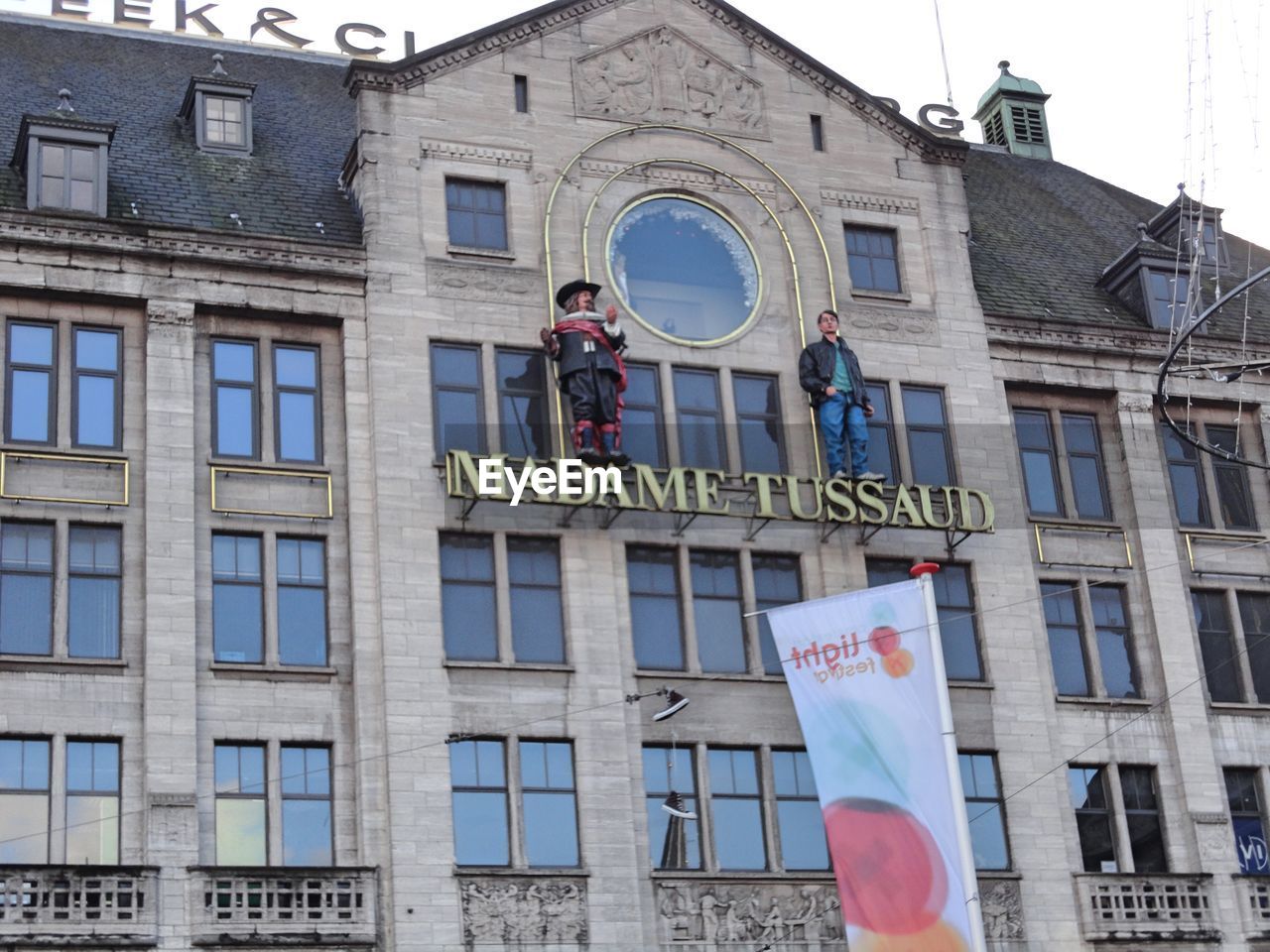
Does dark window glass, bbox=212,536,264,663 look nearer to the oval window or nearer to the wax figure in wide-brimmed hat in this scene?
the wax figure in wide-brimmed hat

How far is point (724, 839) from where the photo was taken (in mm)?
43469

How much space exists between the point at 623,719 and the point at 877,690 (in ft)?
18.3

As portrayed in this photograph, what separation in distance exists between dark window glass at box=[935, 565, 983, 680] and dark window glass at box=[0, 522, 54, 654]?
17175mm

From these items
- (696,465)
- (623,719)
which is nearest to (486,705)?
(623,719)

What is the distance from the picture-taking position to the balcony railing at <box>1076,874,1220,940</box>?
45.2 m

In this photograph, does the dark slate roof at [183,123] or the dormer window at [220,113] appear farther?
the dormer window at [220,113]

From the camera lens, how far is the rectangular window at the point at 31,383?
42625 millimetres

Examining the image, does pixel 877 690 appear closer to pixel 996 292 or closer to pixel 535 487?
pixel 535 487

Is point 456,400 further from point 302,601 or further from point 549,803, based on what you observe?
point 549,803

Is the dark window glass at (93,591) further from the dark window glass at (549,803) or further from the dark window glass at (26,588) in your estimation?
the dark window glass at (549,803)

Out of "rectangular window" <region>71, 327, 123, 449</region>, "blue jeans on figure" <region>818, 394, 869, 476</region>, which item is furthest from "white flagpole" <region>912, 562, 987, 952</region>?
"rectangular window" <region>71, 327, 123, 449</region>

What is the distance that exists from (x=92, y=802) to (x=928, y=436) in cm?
1878

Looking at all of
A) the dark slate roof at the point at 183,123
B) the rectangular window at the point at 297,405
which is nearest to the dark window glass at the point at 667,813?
the rectangular window at the point at 297,405

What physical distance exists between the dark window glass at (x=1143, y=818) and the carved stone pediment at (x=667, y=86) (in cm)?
1570
